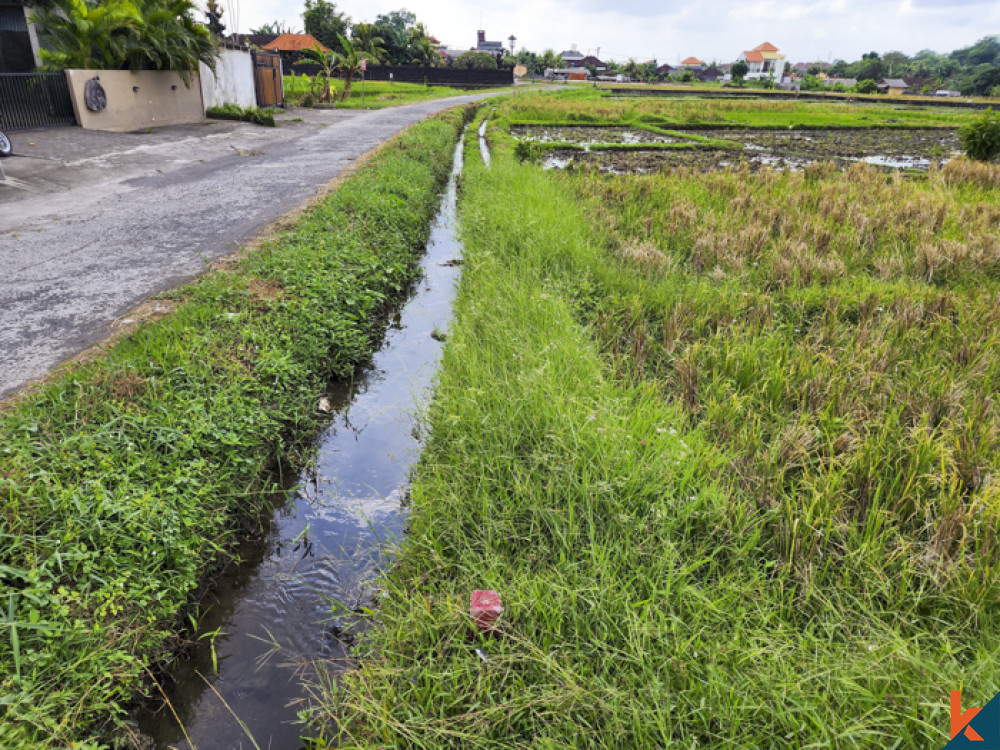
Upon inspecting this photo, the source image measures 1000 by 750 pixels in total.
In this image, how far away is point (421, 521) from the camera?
262 centimetres

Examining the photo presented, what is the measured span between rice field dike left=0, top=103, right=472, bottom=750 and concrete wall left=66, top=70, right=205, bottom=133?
10.7 m

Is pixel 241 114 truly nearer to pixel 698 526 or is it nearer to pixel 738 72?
pixel 698 526

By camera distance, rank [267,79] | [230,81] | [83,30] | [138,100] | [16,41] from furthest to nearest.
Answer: [267,79], [230,81], [138,100], [16,41], [83,30]

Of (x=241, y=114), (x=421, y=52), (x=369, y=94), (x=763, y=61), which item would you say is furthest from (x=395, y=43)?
(x=763, y=61)

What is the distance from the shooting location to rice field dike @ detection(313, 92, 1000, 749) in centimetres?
170

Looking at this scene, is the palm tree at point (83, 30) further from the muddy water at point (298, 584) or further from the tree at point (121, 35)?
→ the muddy water at point (298, 584)

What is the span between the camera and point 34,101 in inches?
441

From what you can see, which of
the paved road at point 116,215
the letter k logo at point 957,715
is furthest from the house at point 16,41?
the letter k logo at point 957,715

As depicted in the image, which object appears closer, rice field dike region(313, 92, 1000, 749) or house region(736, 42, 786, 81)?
rice field dike region(313, 92, 1000, 749)

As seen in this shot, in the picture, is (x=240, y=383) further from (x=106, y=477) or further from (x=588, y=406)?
(x=588, y=406)

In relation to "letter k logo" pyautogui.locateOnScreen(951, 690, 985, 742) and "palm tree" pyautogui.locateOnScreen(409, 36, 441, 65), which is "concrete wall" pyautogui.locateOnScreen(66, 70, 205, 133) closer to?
"letter k logo" pyautogui.locateOnScreen(951, 690, 985, 742)

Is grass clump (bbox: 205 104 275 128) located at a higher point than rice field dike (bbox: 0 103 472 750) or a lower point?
higher

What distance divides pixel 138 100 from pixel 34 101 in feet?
8.35

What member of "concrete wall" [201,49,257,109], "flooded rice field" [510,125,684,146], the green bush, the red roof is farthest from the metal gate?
the red roof
